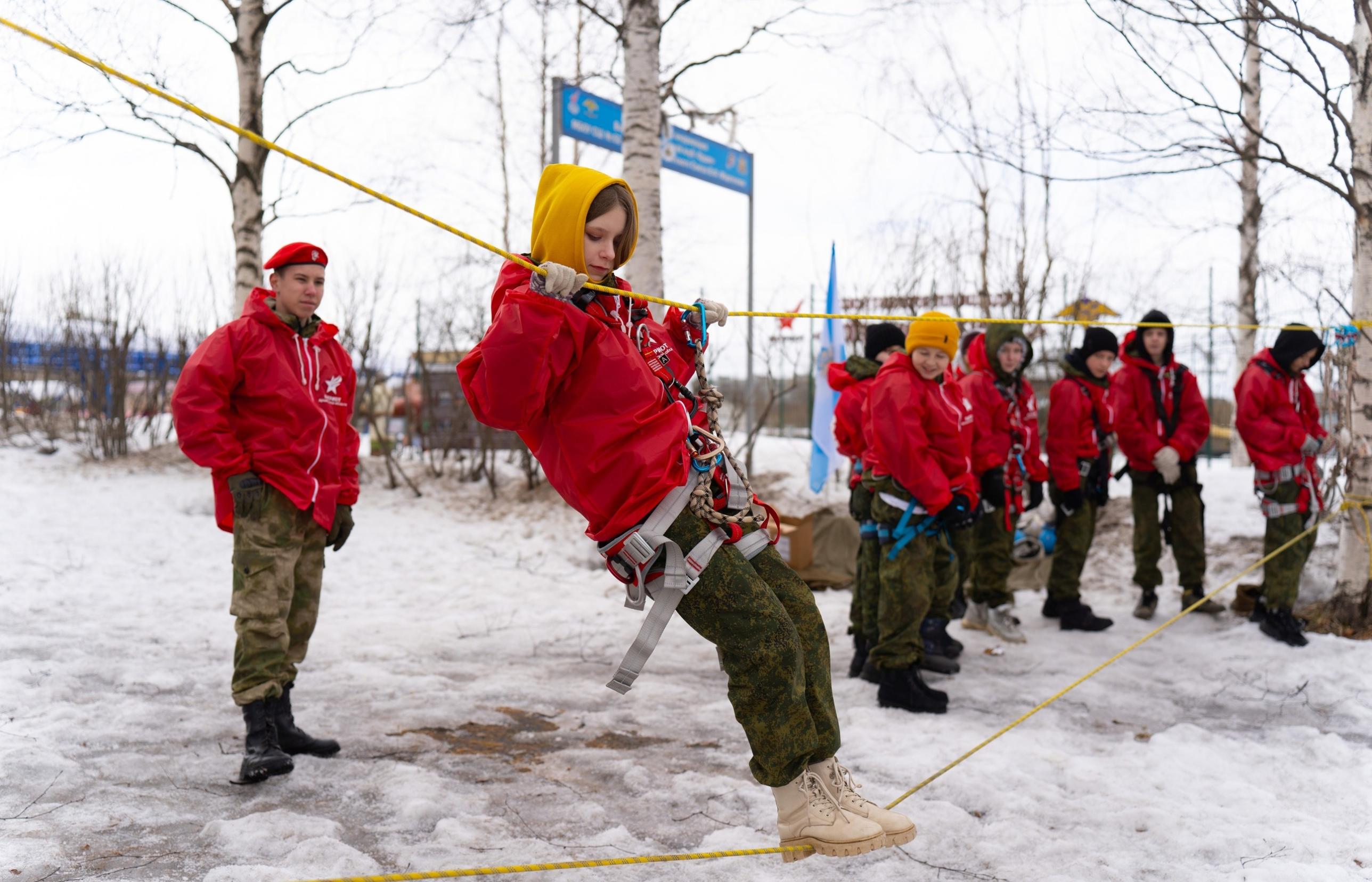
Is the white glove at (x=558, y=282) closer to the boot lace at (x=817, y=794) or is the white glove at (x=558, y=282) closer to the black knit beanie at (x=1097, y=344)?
the boot lace at (x=817, y=794)

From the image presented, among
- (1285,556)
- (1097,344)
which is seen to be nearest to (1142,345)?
(1097,344)

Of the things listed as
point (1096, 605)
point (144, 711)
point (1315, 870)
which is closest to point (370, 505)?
point (144, 711)

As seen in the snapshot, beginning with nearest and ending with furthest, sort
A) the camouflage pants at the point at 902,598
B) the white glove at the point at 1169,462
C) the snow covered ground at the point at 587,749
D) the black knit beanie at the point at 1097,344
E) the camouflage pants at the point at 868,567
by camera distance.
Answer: the snow covered ground at the point at 587,749 → the camouflage pants at the point at 902,598 → the camouflage pants at the point at 868,567 → the white glove at the point at 1169,462 → the black knit beanie at the point at 1097,344

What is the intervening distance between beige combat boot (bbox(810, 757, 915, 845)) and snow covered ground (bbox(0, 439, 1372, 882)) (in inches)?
19.6

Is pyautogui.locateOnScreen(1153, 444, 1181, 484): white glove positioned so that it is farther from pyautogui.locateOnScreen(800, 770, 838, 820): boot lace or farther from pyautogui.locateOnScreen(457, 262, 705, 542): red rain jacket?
pyautogui.locateOnScreen(457, 262, 705, 542): red rain jacket

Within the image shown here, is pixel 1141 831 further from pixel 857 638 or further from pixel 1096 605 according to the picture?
pixel 1096 605

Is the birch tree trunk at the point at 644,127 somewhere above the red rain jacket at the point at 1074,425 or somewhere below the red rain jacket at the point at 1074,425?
above

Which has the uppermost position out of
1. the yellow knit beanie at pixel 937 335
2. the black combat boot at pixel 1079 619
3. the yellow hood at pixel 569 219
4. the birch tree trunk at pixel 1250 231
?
the birch tree trunk at pixel 1250 231

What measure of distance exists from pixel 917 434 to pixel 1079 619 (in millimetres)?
2828

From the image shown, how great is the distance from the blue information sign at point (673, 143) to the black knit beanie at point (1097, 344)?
4.07 metres

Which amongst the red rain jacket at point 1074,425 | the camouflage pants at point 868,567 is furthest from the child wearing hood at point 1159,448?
the camouflage pants at point 868,567

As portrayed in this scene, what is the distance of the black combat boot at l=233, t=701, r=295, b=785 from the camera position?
3.71 metres

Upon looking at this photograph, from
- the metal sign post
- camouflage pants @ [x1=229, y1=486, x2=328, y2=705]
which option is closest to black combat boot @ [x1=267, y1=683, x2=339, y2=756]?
camouflage pants @ [x1=229, y1=486, x2=328, y2=705]

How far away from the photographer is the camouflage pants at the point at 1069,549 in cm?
683
